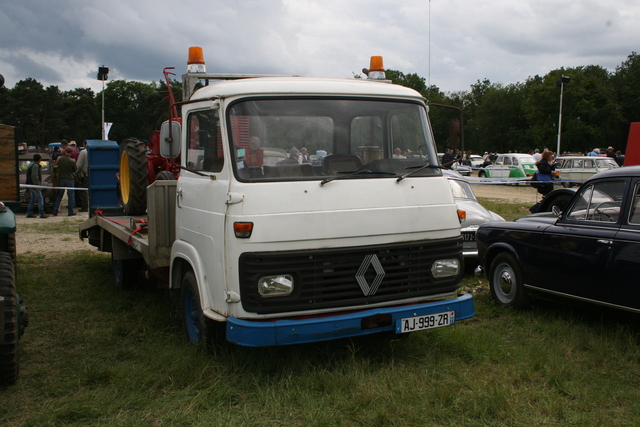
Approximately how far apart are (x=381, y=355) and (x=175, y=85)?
587 centimetres

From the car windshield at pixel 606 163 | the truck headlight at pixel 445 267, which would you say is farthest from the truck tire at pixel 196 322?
the car windshield at pixel 606 163

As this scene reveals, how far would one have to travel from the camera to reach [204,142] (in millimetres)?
5164

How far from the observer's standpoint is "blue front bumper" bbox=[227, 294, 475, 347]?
14.3 ft

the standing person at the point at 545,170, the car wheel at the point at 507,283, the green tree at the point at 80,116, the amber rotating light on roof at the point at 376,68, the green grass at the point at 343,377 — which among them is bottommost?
the green grass at the point at 343,377

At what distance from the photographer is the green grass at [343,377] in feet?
13.5

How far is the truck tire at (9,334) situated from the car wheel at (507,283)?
490 centimetres

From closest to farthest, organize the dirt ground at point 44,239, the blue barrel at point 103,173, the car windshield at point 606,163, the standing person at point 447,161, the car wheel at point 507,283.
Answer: the standing person at point 447,161, the car wheel at point 507,283, the blue barrel at point 103,173, the dirt ground at point 44,239, the car windshield at point 606,163

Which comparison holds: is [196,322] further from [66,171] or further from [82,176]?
[82,176]

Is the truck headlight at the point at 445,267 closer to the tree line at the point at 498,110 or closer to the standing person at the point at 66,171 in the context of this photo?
the standing person at the point at 66,171

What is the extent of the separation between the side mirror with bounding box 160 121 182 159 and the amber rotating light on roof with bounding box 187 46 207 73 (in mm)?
1245

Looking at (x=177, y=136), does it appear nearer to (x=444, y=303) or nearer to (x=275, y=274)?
A: (x=275, y=274)

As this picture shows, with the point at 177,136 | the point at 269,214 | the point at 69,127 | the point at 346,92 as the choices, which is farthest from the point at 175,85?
the point at 69,127

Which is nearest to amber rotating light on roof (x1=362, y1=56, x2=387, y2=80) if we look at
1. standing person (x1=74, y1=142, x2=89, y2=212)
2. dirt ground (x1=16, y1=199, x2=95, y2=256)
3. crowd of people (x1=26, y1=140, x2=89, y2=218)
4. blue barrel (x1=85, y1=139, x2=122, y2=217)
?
blue barrel (x1=85, y1=139, x2=122, y2=217)

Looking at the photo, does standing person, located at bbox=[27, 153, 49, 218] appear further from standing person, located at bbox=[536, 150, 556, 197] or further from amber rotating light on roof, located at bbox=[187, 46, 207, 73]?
standing person, located at bbox=[536, 150, 556, 197]
